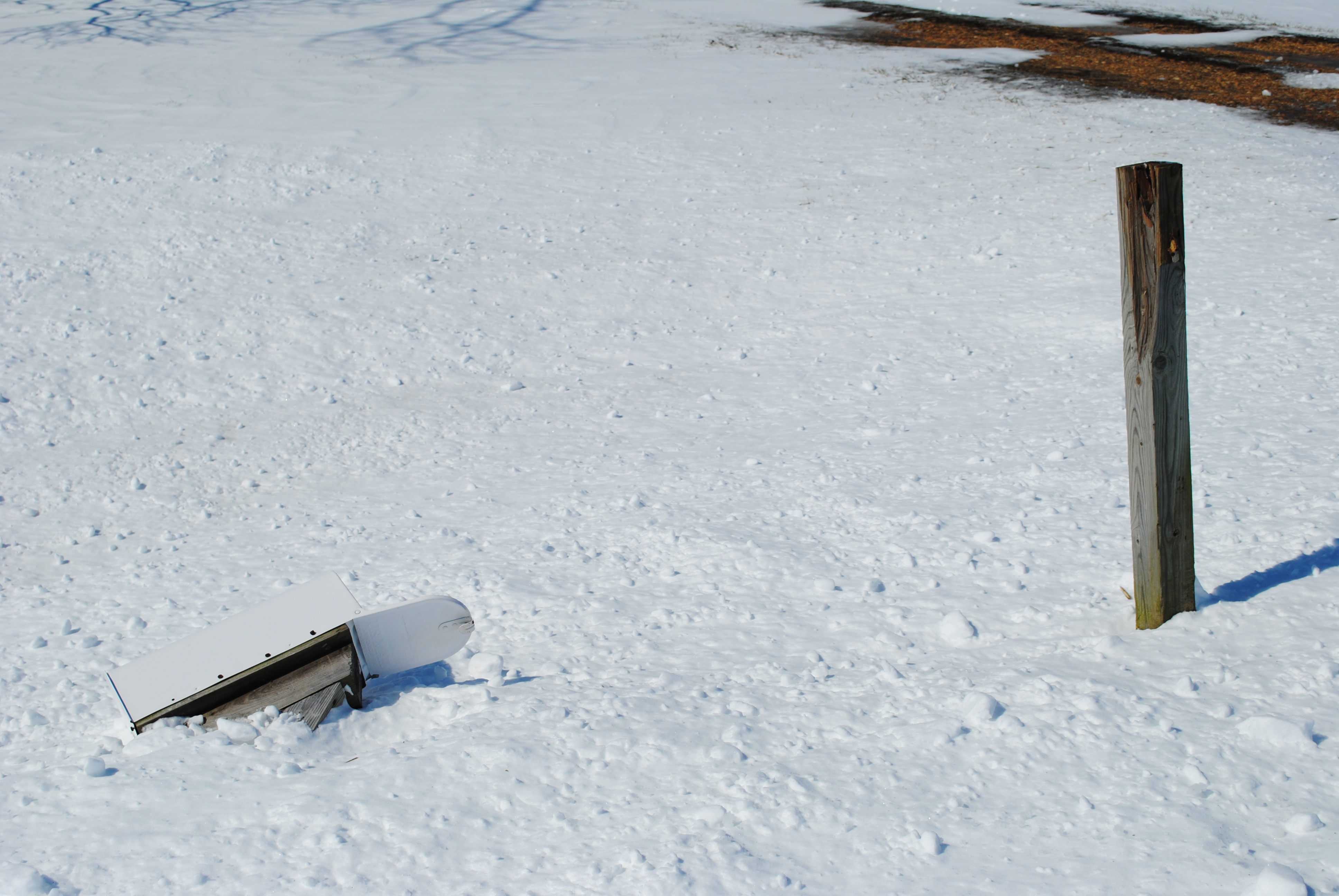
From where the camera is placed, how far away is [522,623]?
150 inches

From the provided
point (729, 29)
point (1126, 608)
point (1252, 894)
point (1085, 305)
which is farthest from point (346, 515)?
point (729, 29)

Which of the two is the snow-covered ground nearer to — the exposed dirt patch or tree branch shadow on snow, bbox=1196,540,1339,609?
tree branch shadow on snow, bbox=1196,540,1339,609

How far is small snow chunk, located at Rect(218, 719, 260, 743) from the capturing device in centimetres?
298

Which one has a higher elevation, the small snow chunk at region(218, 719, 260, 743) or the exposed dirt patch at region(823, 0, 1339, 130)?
the exposed dirt patch at region(823, 0, 1339, 130)

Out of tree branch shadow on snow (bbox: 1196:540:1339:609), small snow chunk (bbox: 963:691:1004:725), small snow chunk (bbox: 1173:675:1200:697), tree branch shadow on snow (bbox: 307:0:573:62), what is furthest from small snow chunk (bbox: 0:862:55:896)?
tree branch shadow on snow (bbox: 307:0:573:62)

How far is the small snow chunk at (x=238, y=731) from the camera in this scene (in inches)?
117

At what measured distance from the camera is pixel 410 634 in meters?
3.31

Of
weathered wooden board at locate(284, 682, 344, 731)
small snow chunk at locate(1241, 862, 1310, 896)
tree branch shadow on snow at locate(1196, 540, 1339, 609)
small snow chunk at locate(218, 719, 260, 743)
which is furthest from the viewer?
tree branch shadow on snow at locate(1196, 540, 1339, 609)

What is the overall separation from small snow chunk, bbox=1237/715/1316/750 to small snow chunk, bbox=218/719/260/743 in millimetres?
2888

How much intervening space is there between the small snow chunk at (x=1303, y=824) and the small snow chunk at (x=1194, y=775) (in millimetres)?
207

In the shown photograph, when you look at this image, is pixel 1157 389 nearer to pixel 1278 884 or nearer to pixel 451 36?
pixel 1278 884

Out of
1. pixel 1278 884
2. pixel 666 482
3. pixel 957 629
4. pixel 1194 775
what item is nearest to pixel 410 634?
pixel 666 482

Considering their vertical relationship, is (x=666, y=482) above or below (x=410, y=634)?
below

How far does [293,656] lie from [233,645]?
24 cm
